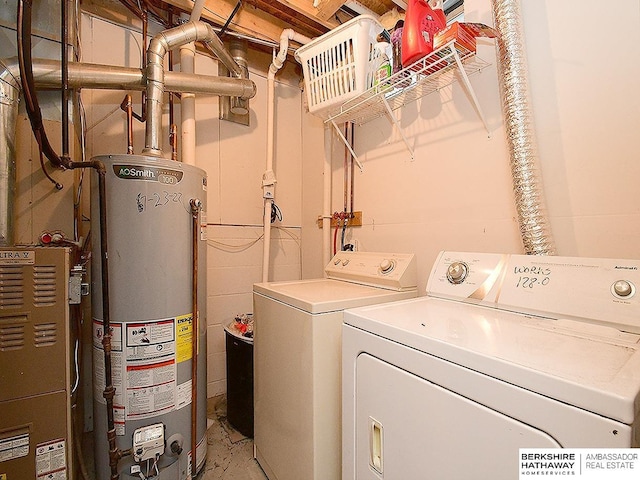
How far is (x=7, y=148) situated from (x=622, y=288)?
88.7 inches

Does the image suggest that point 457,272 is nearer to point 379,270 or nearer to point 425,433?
point 379,270

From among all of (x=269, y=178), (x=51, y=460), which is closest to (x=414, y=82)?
(x=269, y=178)

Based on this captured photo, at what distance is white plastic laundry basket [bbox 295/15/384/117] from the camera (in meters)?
1.45

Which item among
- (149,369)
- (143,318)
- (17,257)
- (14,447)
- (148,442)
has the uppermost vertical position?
(17,257)

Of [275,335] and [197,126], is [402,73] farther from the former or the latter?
[197,126]

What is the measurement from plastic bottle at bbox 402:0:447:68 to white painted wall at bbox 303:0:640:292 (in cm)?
29

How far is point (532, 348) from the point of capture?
66 cm

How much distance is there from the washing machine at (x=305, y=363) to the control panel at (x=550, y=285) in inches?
12.4

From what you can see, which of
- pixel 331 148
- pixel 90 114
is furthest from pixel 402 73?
pixel 90 114

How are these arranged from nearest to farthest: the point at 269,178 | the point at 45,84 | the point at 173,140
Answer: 1. the point at 45,84
2. the point at 173,140
3. the point at 269,178

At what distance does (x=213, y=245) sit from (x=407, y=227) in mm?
1416

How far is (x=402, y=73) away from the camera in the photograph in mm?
1337

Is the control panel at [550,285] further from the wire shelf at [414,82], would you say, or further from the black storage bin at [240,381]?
the black storage bin at [240,381]

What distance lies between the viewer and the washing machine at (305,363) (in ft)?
3.69
